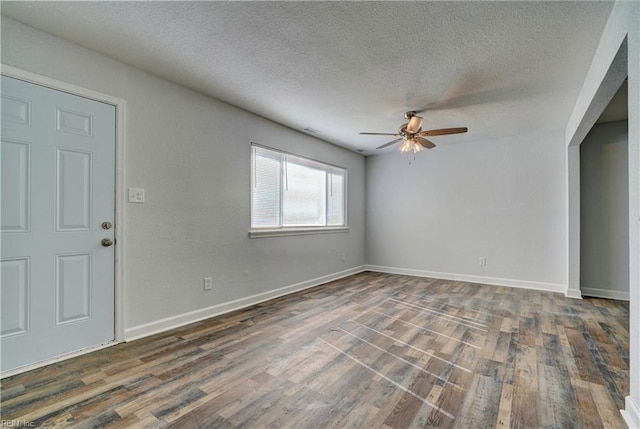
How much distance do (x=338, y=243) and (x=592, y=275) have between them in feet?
12.5

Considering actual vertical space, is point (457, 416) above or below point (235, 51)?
below

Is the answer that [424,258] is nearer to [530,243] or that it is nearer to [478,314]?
[530,243]

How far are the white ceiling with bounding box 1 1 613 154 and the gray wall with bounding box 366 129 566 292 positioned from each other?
51.6 inches

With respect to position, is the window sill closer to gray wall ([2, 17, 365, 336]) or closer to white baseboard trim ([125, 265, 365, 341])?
gray wall ([2, 17, 365, 336])

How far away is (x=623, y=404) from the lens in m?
1.76

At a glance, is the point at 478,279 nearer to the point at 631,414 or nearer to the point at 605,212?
the point at 605,212

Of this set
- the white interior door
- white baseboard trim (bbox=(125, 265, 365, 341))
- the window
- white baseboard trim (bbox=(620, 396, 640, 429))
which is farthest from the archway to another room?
the white interior door

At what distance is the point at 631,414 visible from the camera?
1545 millimetres

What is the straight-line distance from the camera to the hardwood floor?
1.67 metres

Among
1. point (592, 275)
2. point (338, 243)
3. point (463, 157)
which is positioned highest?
point (463, 157)

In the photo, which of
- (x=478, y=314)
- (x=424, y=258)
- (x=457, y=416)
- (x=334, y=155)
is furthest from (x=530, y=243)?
(x=457, y=416)

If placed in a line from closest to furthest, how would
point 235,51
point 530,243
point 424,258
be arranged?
point 235,51, point 530,243, point 424,258

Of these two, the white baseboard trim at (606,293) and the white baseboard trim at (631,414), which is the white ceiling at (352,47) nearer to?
the white baseboard trim at (631,414)

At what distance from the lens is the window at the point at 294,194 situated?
3.98 metres
